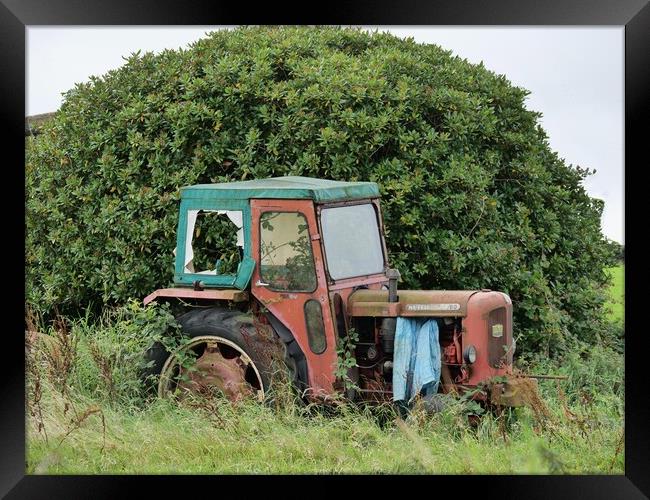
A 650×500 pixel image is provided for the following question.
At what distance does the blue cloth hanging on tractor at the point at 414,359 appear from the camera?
7.55m

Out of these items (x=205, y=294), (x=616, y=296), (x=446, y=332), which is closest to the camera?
(x=446, y=332)

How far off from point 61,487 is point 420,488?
6.90ft

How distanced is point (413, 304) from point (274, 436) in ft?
4.16

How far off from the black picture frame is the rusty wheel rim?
3.20ft

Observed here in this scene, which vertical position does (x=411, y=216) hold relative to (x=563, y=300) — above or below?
above

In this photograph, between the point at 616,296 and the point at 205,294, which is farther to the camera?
the point at 616,296

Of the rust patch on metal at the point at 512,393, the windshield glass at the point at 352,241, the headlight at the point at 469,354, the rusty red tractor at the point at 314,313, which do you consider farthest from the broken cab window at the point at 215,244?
the rust patch on metal at the point at 512,393

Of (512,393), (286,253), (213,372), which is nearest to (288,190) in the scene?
(286,253)

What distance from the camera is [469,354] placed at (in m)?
7.56

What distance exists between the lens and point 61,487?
6.79 m

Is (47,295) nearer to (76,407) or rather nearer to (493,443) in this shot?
(76,407)

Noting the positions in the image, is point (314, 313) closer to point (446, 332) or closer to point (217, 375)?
point (217, 375)
